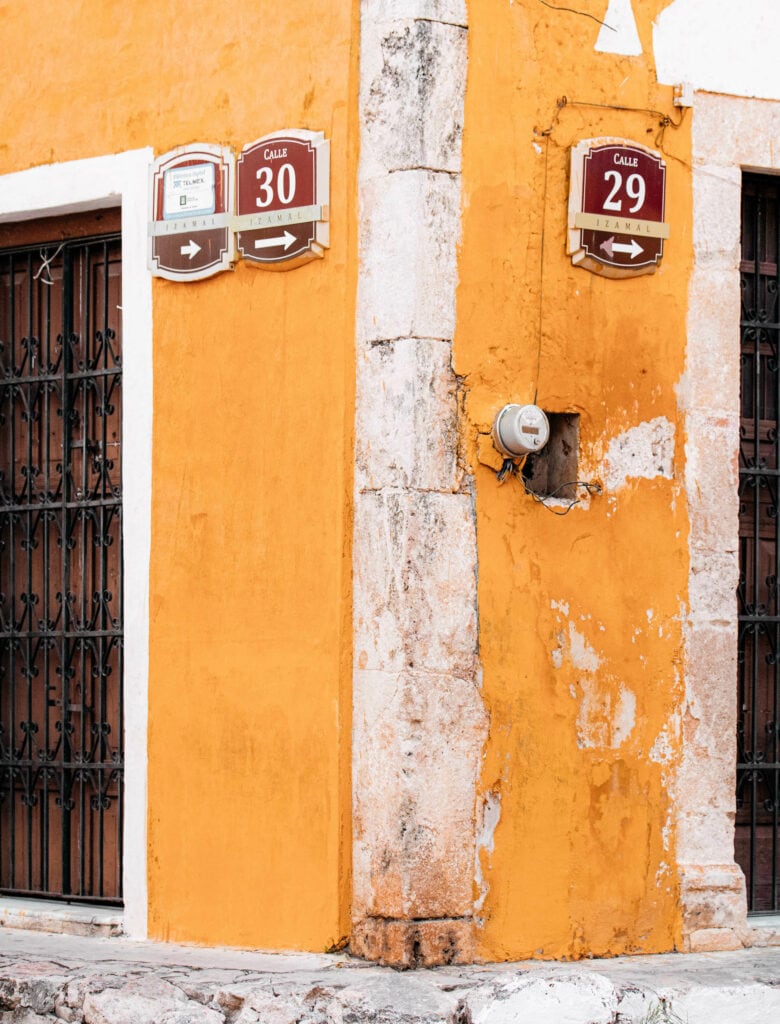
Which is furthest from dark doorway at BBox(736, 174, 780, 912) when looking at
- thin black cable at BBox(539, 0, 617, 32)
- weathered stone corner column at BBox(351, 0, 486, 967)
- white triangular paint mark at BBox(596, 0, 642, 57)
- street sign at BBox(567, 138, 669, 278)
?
weathered stone corner column at BBox(351, 0, 486, 967)

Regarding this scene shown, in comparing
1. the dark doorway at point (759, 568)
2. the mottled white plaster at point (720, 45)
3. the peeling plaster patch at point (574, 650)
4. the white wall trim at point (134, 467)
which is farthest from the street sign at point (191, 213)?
the dark doorway at point (759, 568)

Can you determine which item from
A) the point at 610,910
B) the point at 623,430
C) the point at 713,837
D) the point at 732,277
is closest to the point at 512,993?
the point at 610,910

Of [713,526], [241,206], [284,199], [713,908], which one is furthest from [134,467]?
[713,908]

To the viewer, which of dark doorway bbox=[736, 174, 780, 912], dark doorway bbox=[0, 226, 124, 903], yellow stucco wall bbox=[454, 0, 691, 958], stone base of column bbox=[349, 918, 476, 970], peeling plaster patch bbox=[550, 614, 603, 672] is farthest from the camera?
dark doorway bbox=[0, 226, 124, 903]

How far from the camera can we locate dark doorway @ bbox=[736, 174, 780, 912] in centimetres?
712

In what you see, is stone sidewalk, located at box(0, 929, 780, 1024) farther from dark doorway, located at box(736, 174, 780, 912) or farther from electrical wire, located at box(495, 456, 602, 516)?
electrical wire, located at box(495, 456, 602, 516)

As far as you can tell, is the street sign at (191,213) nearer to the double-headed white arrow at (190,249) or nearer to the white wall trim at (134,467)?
the double-headed white arrow at (190,249)

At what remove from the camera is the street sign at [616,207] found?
259 inches

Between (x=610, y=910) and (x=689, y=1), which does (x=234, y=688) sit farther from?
(x=689, y=1)

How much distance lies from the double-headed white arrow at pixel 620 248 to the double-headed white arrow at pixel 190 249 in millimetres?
1632

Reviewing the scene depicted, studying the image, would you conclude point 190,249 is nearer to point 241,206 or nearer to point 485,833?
point 241,206

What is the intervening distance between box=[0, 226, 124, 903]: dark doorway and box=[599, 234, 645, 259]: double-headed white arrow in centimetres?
218

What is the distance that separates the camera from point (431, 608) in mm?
6250

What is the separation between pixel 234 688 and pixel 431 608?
3.06 feet
